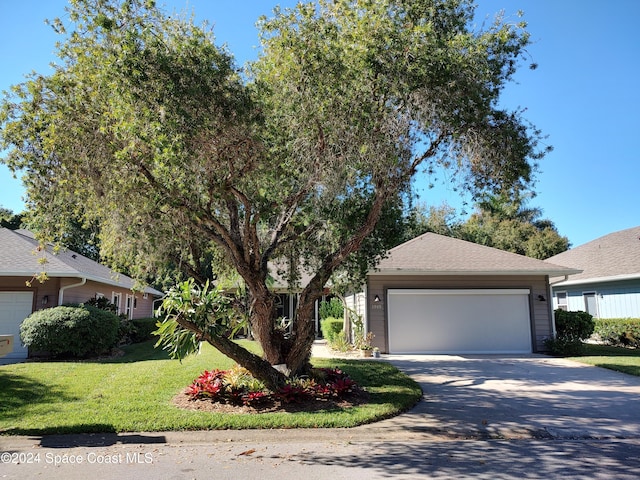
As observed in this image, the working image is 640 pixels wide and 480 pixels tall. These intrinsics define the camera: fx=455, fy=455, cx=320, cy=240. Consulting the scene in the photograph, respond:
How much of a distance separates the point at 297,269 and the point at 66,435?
20.2ft

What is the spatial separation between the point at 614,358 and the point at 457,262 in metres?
5.49

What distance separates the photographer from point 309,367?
9094 mm

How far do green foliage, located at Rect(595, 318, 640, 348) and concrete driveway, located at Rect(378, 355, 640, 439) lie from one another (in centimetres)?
555

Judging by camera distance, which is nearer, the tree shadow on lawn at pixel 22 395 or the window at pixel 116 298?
the tree shadow on lawn at pixel 22 395

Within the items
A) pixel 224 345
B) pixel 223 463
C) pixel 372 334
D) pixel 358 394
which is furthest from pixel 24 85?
pixel 372 334

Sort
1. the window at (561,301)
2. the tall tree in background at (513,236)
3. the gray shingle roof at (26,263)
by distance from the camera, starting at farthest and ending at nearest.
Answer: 1. the tall tree in background at (513,236)
2. the window at (561,301)
3. the gray shingle roof at (26,263)

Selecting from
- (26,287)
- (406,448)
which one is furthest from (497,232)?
(406,448)

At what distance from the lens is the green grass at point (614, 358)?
39.2ft

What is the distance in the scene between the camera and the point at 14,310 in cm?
1434

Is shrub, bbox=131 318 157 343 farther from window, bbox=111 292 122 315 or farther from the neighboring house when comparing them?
the neighboring house

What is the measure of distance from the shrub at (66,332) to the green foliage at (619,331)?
720 inches

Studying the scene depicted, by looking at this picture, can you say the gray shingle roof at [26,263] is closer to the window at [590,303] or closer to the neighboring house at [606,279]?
the neighboring house at [606,279]

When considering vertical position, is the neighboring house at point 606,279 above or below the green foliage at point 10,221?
below

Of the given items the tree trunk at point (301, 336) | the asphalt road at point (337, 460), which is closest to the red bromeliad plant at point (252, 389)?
the tree trunk at point (301, 336)
